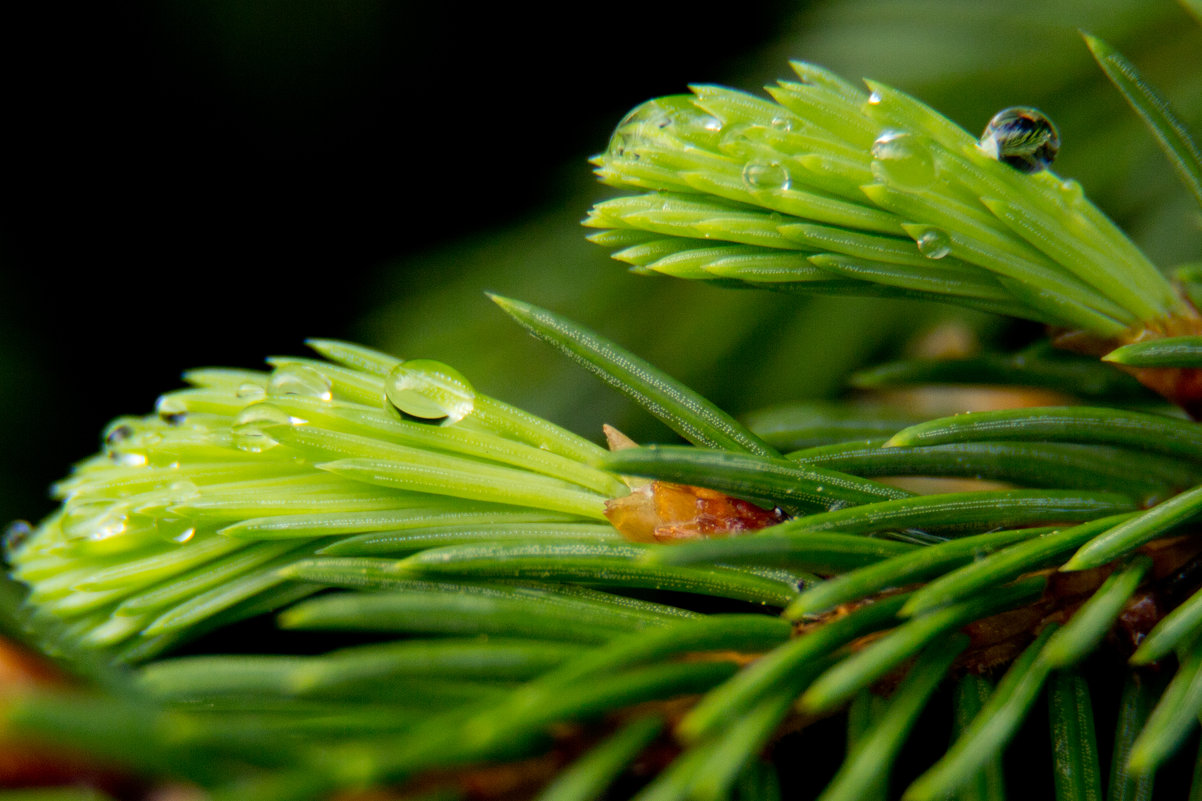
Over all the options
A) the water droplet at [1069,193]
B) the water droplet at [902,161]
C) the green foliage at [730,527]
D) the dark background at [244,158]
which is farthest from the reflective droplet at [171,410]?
the dark background at [244,158]

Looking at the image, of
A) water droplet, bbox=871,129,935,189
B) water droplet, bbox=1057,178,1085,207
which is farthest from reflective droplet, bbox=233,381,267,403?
water droplet, bbox=1057,178,1085,207

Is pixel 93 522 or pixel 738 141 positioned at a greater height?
pixel 738 141

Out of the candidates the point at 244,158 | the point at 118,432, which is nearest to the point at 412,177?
the point at 244,158

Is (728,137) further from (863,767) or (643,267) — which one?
(863,767)

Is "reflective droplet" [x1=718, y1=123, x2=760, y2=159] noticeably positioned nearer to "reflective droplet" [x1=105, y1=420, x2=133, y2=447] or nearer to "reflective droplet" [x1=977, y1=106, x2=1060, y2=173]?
"reflective droplet" [x1=977, y1=106, x2=1060, y2=173]

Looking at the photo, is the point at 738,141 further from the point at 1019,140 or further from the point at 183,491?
the point at 183,491

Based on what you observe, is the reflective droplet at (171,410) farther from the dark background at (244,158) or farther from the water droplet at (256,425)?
the dark background at (244,158)
